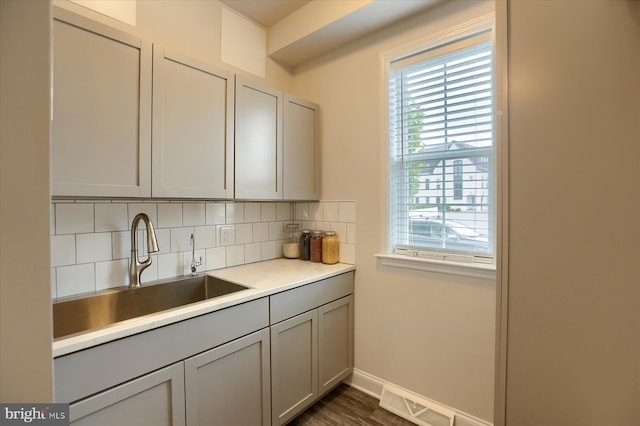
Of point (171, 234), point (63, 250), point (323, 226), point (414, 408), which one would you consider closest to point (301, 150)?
point (323, 226)

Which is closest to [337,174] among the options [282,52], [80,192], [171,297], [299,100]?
[299,100]

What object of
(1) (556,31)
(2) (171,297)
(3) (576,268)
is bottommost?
(2) (171,297)

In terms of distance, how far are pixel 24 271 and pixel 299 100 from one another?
203 cm

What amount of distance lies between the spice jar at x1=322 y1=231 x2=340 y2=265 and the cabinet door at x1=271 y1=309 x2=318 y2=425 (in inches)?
17.9

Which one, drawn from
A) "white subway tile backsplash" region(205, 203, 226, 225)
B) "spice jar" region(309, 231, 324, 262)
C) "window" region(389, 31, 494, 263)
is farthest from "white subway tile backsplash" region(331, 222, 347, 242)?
"white subway tile backsplash" region(205, 203, 226, 225)

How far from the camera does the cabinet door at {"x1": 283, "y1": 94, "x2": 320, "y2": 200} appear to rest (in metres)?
2.13

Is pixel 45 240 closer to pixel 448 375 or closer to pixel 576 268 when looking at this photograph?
pixel 576 268

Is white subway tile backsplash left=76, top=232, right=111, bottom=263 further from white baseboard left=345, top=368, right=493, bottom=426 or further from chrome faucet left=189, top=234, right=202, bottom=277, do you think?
white baseboard left=345, top=368, right=493, bottom=426

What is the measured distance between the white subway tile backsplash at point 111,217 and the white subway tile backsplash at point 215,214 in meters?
0.48

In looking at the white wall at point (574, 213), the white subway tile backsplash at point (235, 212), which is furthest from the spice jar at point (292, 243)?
the white wall at point (574, 213)

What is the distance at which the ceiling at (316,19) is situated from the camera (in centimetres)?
183

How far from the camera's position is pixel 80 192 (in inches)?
48.2

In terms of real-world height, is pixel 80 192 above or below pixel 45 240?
above

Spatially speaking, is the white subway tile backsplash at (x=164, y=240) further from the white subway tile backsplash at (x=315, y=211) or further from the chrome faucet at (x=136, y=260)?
the white subway tile backsplash at (x=315, y=211)
